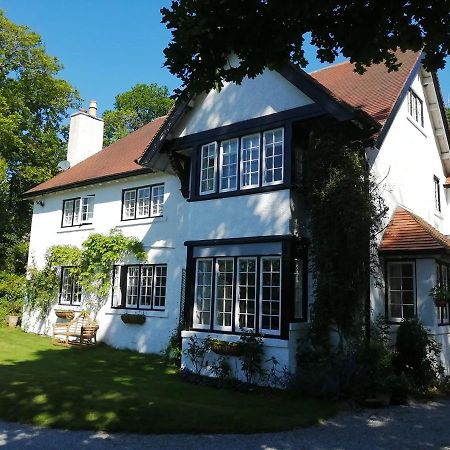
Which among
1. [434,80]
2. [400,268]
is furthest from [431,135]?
[400,268]

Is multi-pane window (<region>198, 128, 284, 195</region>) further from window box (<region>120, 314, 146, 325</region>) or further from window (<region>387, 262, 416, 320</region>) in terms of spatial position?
window box (<region>120, 314, 146, 325</region>)

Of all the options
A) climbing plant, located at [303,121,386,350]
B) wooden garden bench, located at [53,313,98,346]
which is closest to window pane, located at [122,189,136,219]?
wooden garden bench, located at [53,313,98,346]

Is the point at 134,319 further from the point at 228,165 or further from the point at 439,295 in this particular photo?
the point at 439,295

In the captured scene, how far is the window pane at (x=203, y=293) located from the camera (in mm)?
12555

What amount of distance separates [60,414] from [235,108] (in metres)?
8.26

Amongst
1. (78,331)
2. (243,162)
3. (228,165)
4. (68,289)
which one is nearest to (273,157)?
(243,162)

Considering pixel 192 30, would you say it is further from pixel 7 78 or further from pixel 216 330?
pixel 7 78

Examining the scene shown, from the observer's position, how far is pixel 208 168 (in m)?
13.3

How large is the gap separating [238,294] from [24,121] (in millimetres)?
21541

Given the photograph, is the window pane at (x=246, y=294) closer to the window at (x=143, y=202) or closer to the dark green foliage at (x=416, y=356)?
the dark green foliage at (x=416, y=356)

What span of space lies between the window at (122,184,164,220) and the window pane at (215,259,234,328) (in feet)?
15.1

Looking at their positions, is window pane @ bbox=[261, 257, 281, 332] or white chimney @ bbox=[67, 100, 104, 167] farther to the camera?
white chimney @ bbox=[67, 100, 104, 167]

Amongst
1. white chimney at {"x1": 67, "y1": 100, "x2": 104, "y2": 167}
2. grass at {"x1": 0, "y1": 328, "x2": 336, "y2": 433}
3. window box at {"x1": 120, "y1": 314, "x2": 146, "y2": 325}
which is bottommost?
grass at {"x1": 0, "y1": 328, "x2": 336, "y2": 433}

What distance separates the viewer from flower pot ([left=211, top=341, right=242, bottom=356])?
1123 cm
